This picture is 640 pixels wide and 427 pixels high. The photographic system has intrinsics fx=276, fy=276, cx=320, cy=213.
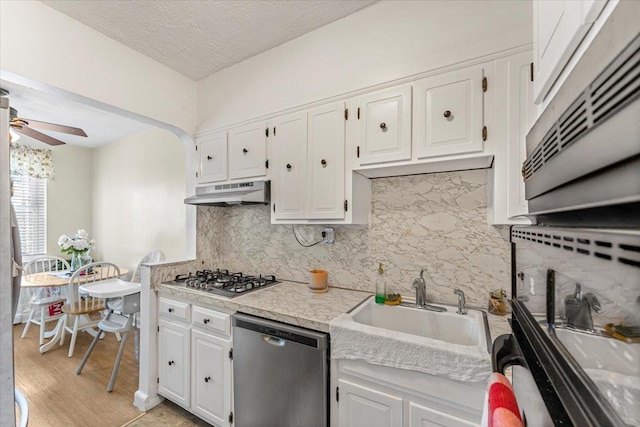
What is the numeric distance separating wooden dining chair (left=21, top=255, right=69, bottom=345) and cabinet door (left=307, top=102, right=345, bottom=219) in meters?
3.71

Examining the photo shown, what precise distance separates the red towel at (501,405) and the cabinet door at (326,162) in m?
1.29

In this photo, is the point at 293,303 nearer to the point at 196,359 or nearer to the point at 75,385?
the point at 196,359

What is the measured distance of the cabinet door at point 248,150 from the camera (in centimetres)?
214

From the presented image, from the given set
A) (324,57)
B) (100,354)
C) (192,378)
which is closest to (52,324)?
(100,354)

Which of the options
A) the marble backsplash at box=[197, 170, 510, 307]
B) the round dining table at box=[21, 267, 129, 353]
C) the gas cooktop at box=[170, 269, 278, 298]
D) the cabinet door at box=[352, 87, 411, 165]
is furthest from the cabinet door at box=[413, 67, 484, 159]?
the round dining table at box=[21, 267, 129, 353]

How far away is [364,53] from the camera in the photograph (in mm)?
1915

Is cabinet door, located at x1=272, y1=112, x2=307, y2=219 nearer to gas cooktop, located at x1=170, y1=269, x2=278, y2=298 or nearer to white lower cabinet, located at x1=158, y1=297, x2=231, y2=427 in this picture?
gas cooktop, located at x1=170, y1=269, x2=278, y2=298

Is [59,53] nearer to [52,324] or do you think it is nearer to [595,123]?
[595,123]

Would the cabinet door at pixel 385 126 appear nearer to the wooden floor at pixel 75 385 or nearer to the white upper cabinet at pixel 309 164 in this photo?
the white upper cabinet at pixel 309 164

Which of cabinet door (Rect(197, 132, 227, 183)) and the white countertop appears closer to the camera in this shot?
the white countertop

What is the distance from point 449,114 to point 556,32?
0.89 metres

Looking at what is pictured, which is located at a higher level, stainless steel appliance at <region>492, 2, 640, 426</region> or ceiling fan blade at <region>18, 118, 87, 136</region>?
ceiling fan blade at <region>18, 118, 87, 136</region>

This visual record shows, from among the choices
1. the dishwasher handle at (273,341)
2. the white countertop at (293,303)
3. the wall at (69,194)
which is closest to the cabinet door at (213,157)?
the white countertop at (293,303)

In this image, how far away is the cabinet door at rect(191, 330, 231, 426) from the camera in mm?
1786
